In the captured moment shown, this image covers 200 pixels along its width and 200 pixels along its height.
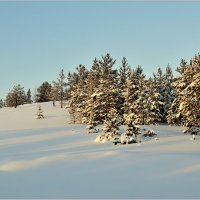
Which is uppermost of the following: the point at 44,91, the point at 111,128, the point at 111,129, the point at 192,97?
the point at 44,91

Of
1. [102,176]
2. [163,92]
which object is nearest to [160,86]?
[163,92]

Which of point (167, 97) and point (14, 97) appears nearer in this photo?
point (167, 97)

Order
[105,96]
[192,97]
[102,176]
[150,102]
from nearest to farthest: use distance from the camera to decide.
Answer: [102,176] → [192,97] → [105,96] → [150,102]

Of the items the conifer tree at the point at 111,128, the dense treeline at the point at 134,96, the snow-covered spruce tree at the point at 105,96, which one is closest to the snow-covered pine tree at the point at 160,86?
the dense treeline at the point at 134,96

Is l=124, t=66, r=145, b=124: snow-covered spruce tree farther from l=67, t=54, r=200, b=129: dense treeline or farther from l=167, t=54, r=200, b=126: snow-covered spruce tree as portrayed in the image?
l=167, t=54, r=200, b=126: snow-covered spruce tree

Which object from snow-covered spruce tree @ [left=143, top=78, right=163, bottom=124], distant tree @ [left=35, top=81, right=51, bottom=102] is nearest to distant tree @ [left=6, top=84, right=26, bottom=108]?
distant tree @ [left=35, top=81, right=51, bottom=102]

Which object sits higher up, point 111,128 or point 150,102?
point 150,102

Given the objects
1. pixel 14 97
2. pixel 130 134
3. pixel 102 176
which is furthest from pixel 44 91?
pixel 102 176

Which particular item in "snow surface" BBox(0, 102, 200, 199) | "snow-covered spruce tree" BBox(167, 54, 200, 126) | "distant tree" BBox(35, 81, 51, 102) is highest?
"distant tree" BBox(35, 81, 51, 102)

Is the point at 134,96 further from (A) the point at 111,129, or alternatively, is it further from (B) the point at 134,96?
(A) the point at 111,129

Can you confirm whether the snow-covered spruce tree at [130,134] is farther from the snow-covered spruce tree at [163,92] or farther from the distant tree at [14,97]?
the distant tree at [14,97]

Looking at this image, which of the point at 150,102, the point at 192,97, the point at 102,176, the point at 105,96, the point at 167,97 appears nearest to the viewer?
the point at 102,176

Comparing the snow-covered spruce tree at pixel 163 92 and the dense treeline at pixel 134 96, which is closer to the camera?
the dense treeline at pixel 134 96

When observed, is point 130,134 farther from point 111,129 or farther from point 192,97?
point 192,97
